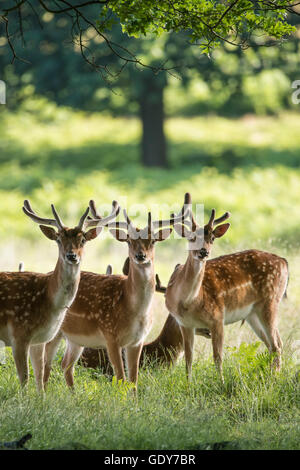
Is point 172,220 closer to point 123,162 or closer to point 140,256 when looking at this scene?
point 140,256

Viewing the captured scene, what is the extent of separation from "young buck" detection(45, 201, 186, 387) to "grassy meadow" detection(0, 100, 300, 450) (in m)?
0.24

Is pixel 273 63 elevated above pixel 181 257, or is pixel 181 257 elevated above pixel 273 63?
pixel 273 63

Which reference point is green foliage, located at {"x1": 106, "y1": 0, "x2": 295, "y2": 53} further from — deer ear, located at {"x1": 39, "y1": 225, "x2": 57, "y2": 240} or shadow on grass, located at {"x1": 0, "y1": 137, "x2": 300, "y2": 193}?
shadow on grass, located at {"x1": 0, "y1": 137, "x2": 300, "y2": 193}

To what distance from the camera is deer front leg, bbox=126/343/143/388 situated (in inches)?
277

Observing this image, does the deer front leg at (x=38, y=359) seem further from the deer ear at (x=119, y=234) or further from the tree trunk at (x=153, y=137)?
the tree trunk at (x=153, y=137)

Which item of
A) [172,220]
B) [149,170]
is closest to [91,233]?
[172,220]

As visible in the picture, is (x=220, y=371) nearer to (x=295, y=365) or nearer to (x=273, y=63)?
(x=295, y=365)

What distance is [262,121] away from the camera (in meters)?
29.1

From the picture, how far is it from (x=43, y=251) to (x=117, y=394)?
360 inches

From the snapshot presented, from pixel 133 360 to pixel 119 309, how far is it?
44 centimetres

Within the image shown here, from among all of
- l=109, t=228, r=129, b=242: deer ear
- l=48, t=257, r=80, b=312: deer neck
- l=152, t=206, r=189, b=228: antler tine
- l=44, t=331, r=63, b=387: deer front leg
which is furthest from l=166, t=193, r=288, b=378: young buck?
l=48, t=257, r=80, b=312: deer neck

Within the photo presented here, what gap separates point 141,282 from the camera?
683cm
